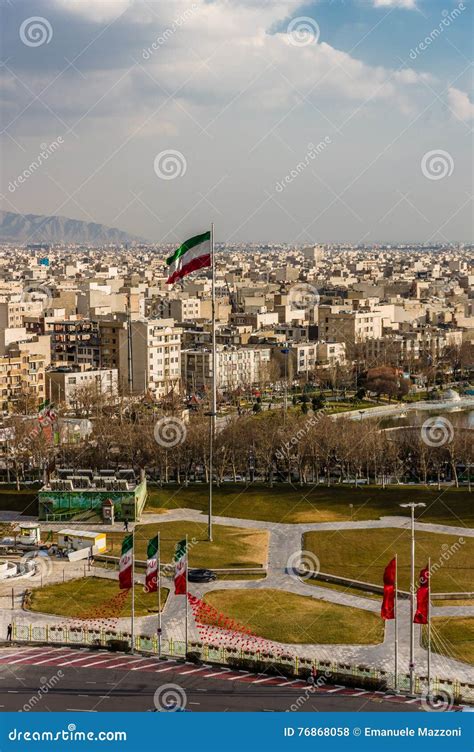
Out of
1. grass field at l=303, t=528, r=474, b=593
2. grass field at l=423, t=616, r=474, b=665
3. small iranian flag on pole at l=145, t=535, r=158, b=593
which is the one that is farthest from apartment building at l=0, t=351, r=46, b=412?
grass field at l=423, t=616, r=474, b=665

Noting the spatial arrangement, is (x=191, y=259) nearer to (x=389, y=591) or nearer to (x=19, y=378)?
(x=389, y=591)

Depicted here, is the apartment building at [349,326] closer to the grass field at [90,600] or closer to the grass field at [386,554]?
the grass field at [386,554]

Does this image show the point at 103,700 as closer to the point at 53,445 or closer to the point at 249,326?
the point at 53,445

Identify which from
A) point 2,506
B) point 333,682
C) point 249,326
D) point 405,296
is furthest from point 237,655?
point 405,296

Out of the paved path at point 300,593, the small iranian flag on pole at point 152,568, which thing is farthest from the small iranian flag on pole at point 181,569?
the paved path at point 300,593

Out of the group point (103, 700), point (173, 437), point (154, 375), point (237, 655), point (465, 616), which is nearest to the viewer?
point (103, 700)

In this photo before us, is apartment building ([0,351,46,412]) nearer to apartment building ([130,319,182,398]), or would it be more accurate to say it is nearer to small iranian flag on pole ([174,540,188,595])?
apartment building ([130,319,182,398])

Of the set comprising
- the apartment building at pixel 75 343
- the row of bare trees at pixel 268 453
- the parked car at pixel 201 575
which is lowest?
the parked car at pixel 201 575
